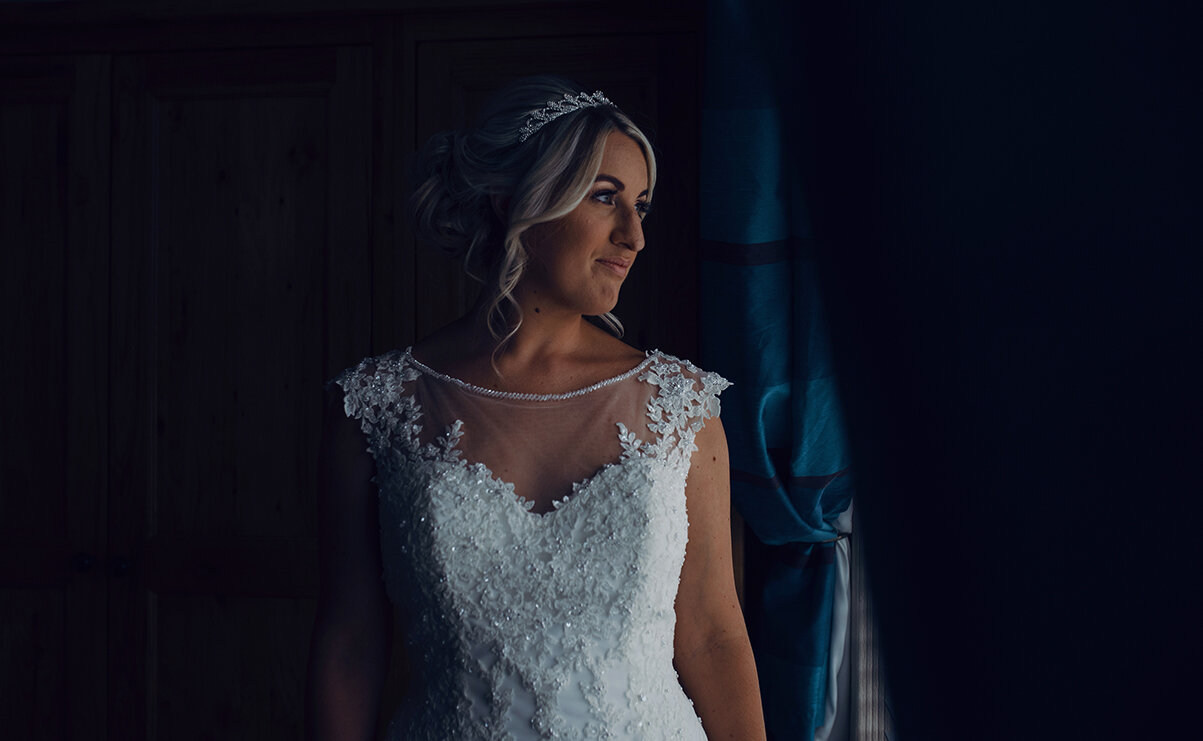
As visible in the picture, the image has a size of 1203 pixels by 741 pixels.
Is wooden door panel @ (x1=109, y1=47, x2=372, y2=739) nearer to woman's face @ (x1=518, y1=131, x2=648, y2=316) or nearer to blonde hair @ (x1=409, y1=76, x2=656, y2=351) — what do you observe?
blonde hair @ (x1=409, y1=76, x2=656, y2=351)

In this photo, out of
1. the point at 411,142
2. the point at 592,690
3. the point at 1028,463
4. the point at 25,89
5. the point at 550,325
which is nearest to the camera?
the point at 1028,463

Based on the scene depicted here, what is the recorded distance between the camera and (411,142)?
2.12 m

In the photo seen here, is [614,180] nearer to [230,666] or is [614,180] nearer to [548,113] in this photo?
[548,113]

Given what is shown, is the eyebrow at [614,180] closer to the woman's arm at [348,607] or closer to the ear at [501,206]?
the ear at [501,206]

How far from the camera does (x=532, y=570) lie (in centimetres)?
114

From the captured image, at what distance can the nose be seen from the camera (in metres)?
1.23

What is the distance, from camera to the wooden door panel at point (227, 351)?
217 centimetres

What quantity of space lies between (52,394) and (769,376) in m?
1.98

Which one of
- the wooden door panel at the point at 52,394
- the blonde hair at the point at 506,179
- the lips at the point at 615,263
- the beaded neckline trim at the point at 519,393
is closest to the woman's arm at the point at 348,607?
the beaded neckline trim at the point at 519,393

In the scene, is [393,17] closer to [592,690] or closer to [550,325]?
[550,325]

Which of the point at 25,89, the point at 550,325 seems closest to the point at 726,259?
the point at 550,325

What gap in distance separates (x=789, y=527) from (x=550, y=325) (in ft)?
2.78

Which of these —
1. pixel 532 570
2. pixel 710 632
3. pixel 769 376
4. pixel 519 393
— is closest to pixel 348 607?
pixel 532 570

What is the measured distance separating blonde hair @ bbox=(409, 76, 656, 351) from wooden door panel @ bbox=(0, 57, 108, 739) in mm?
1463
